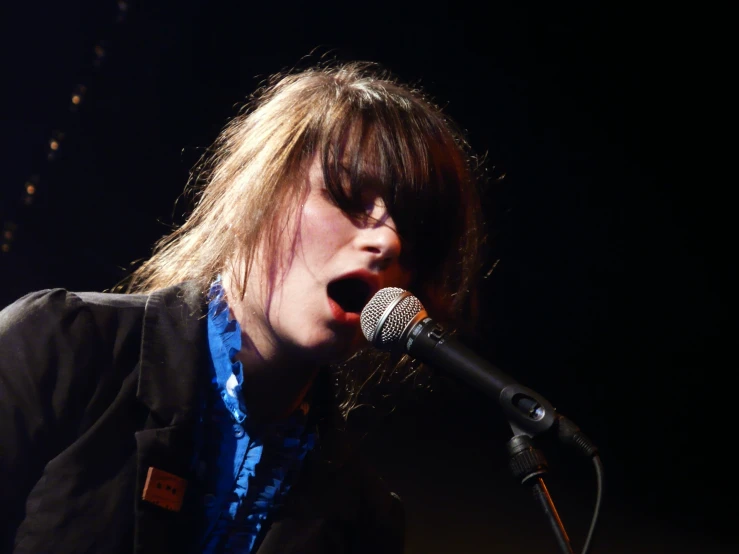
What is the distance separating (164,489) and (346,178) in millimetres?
638

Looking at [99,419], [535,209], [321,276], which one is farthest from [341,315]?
[535,209]

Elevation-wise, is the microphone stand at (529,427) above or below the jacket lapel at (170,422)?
above

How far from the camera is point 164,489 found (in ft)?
3.87

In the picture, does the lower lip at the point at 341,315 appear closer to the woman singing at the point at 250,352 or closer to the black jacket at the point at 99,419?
the woman singing at the point at 250,352

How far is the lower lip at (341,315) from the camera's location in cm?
122

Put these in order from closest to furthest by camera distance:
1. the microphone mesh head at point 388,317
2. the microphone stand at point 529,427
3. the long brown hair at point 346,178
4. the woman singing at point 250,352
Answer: the microphone stand at point 529,427, the microphone mesh head at point 388,317, the woman singing at point 250,352, the long brown hair at point 346,178

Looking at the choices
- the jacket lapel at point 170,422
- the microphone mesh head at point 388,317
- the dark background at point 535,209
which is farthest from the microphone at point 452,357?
the dark background at point 535,209

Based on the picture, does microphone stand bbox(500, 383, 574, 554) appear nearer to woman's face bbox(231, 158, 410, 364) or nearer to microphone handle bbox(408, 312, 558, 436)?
microphone handle bbox(408, 312, 558, 436)

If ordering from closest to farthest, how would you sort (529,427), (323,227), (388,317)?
(529,427), (388,317), (323,227)

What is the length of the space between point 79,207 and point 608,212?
5.74ft

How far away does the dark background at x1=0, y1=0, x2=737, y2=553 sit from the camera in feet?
6.77

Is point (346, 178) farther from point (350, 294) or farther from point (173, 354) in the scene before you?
point (173, 354)

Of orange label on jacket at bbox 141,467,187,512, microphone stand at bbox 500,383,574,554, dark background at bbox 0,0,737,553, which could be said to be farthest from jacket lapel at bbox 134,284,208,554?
dark background at bbox 0,0,737,553

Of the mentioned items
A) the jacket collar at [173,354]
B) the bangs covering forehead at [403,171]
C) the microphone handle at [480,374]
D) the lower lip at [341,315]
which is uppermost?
the bangs covering forehead at [403,171]
